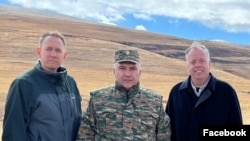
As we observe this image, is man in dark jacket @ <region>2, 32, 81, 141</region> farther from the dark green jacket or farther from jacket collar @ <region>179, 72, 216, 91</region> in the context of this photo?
jacket collar @ <region>179, 72, 216, 91</region>

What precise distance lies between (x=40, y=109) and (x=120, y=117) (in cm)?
80

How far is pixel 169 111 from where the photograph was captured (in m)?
4.94

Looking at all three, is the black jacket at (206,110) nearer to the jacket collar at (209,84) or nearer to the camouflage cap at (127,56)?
the jacket collar at (209,84)

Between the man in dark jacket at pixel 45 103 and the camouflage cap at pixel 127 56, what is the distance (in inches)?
22.4

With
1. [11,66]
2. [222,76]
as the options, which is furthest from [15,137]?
[222,76]

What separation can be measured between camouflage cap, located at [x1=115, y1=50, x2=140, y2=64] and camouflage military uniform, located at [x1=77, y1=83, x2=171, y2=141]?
261 millimetres

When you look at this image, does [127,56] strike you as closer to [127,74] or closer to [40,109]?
[127,74]

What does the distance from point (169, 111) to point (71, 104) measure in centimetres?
117

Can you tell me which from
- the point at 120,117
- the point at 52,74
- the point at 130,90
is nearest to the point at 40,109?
the point at 52,74

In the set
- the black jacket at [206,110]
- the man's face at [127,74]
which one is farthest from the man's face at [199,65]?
the man's face at [127,74]

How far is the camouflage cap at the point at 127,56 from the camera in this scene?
14.5ft

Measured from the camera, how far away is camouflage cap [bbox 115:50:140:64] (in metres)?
4.43

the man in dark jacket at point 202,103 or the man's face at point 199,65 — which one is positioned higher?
the man's face at point 199,65

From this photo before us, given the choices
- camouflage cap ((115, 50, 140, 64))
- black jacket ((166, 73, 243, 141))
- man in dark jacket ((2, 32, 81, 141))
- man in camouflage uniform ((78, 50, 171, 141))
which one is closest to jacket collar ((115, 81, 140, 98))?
man in camouflage uniform ((78, 50, 171, 141))
